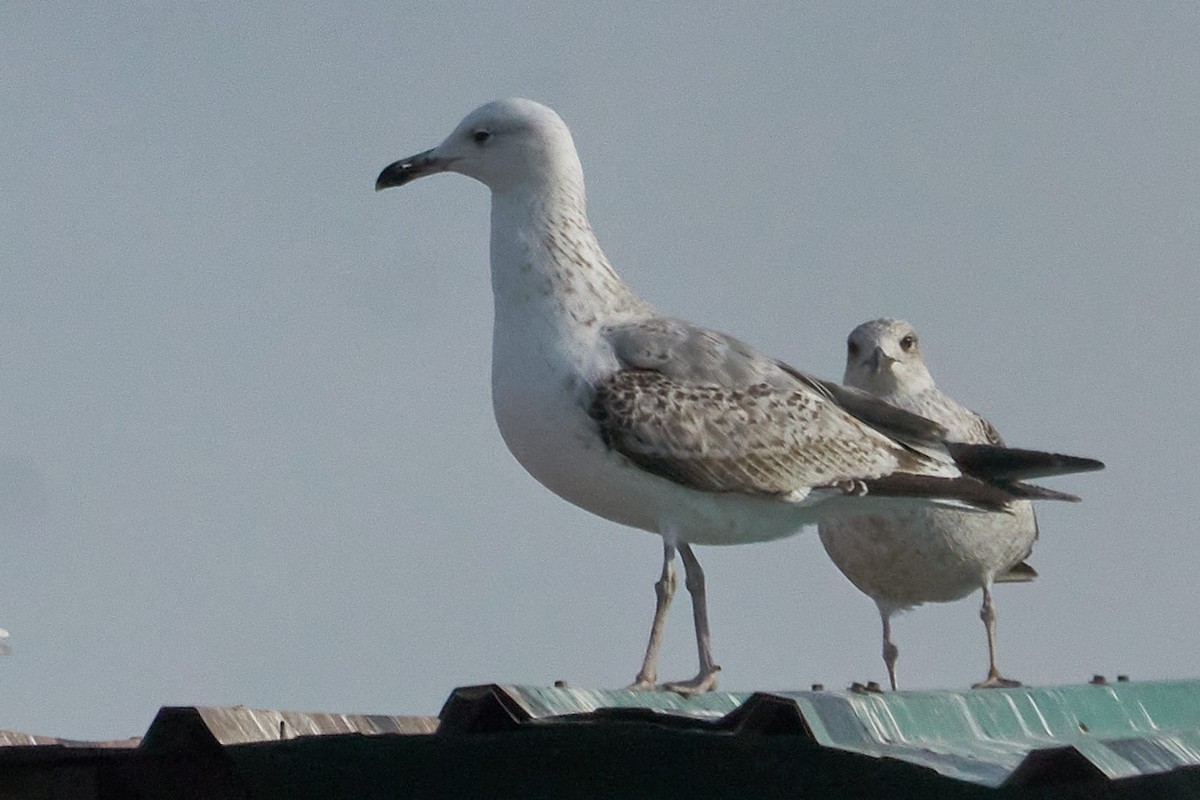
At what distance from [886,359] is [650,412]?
13.7 feet

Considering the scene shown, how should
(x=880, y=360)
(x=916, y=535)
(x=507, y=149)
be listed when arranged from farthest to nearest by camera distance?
(x=880, y=360), (x=916, y=535), (x=507, y=149)

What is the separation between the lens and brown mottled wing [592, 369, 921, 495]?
8.64 m

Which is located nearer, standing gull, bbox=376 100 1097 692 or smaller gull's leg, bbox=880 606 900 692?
standing gull, bbox=376 100 1097 692

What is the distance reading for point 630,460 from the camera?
28.5 feet

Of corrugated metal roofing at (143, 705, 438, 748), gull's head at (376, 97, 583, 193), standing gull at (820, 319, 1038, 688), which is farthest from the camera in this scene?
standing gull at (820, 319, 1038, 688)

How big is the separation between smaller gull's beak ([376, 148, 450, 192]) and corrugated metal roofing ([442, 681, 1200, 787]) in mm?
3052

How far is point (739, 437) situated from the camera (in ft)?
29.7

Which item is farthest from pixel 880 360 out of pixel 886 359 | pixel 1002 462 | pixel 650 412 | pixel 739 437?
pixel 650 412

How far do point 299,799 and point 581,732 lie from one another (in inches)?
40.0

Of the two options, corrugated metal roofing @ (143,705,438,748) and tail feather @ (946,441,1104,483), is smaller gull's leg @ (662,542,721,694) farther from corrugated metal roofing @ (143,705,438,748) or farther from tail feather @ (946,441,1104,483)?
corrugated metal roofing @ (143,705,438,748)

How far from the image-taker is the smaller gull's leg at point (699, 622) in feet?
28.1

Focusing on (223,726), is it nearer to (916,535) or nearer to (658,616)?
(658,616)

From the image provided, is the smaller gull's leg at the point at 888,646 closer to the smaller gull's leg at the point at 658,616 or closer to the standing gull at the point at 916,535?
the standing gull at the point at 916,535

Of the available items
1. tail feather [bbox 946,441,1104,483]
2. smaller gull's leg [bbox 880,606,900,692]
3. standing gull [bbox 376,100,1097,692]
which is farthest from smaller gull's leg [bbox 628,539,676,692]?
smaller gull's leg [bbox 880,606,900,692]
